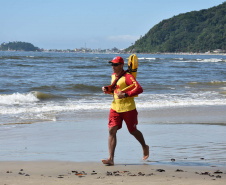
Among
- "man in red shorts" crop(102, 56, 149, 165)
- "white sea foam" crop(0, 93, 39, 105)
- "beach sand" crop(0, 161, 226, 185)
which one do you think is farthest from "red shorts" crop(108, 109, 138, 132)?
"white sea foam" crop(0, 93, 39, 105)

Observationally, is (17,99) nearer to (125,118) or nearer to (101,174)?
(125,118)

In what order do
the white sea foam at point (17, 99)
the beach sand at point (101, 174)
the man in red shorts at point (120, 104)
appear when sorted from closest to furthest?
the beach sand at point (101, 174)
the man in red shorts at point (120, 104)
the white sea foam at point (17, 99)

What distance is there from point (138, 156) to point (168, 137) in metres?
1.74

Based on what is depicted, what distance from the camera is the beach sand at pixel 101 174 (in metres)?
4.84

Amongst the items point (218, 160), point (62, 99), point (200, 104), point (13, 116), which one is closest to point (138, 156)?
point (218, 160)

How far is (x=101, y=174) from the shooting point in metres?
5.35

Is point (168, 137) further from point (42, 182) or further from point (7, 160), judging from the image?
point (42, 182)

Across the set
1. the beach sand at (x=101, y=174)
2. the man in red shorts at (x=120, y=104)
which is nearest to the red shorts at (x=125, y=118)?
the man in red shorts at (x=120, y=104)

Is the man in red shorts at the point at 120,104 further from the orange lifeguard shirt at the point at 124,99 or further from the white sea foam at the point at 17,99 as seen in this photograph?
the white sea foam at the point at 17,99

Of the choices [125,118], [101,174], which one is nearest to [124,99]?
[125,118]

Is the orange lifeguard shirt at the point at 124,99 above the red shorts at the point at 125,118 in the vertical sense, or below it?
above

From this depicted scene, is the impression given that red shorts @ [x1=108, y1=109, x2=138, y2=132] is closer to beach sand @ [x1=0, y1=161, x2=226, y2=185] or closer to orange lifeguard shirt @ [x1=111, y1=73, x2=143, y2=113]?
orange lifeguard shirt @ [x1=111, y1=73, x2=143, y2=113]

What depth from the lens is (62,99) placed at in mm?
16734

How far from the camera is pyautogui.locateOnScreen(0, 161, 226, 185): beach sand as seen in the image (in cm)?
484
